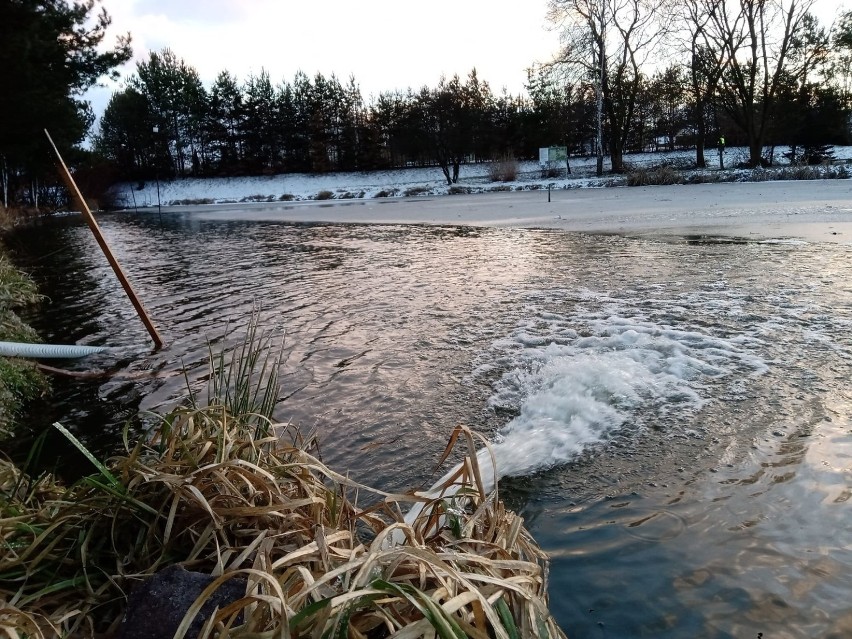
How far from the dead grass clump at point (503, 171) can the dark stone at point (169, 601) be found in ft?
128

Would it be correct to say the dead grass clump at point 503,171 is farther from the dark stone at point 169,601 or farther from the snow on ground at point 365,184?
the dark stone at point 169,601

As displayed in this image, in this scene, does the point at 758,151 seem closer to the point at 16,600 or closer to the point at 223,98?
the point at 16,600

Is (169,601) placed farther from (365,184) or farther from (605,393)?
(365,184)

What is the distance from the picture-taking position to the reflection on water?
247cm

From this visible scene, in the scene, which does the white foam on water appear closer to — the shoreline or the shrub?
the shoreline

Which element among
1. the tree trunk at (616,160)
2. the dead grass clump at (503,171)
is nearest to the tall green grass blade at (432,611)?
the tree trunk at (616,160)

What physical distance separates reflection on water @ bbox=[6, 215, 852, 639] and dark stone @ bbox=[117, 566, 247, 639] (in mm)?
1436

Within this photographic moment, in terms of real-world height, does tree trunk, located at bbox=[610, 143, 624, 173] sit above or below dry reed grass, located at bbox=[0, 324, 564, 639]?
above

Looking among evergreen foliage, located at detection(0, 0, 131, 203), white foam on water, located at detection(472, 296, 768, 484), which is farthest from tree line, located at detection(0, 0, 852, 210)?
white foam on water, located at detection(472, 296, 768, 484)

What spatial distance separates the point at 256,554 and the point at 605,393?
3.42 metres

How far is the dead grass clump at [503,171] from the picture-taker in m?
38.7

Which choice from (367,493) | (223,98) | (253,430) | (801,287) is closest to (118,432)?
(367,493)

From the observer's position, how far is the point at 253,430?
7.55 ft

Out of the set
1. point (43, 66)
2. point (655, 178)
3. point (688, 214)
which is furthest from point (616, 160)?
point (43, 66)
